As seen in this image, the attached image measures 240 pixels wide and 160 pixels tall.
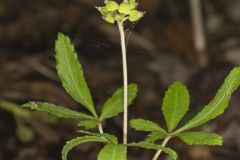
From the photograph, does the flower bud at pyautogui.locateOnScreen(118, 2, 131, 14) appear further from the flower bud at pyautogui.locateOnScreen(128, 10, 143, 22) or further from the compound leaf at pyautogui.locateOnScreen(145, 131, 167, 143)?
the compound leaf at pyautogui.locateOnScreen(145, 131, 167, 143)

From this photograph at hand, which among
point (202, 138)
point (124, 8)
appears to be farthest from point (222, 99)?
point (124, 8)

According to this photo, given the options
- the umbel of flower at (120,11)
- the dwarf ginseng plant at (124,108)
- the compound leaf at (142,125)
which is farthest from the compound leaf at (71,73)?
the umbel of flower at (120,11)

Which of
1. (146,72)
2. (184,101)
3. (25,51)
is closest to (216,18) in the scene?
(146,72)

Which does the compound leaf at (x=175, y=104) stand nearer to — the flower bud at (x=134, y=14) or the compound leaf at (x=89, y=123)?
the compound leaf at (x=89, y=123)

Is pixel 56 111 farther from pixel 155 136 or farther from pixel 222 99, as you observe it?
pixel 222 99

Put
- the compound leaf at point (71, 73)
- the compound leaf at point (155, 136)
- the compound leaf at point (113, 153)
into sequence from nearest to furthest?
the compound leaf at point (113, 153)
the compound leaf at point (155, 136)
the compound leaf at point (71, 73)

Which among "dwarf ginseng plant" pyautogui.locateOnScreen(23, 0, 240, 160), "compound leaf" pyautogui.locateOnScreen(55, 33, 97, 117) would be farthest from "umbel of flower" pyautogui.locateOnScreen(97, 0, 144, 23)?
"compound leaf" pyautogui.locateOnScreen(55, 33, 97, 117)
